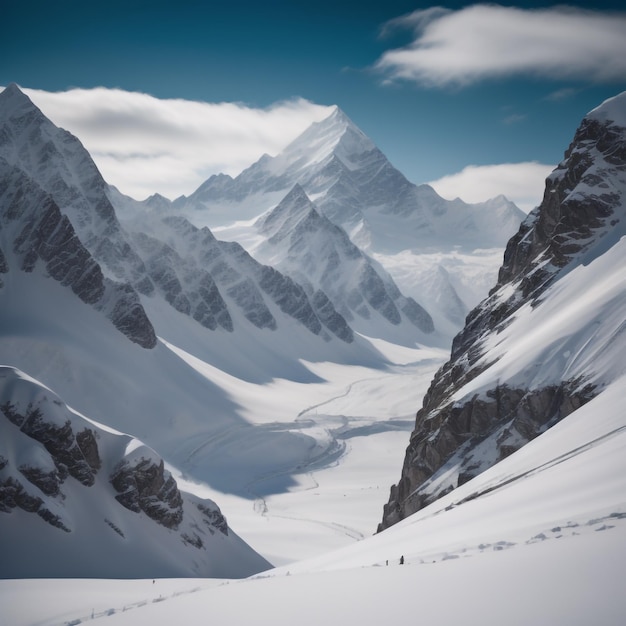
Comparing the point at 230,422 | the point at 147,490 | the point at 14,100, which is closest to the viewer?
the point at 147,490

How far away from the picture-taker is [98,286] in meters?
133

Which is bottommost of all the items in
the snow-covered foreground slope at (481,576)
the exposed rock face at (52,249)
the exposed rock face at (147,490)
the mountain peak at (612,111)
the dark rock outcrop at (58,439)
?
the snow-covered foreground slope at (481,576)

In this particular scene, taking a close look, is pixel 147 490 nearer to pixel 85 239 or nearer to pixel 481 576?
pixel 481 576

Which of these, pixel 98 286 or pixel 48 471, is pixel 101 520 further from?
pixel 98 286

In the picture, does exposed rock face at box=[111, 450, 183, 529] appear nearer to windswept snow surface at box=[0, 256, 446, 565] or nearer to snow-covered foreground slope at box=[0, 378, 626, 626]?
windswept snow surface at box=[0, 256, 446, 565]

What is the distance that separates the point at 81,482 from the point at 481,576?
1675 inches

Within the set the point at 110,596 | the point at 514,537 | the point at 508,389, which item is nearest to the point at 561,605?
the point at 514,537

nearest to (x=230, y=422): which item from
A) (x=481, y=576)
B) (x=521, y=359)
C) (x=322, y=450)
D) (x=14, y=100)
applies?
(x=322, y=450)

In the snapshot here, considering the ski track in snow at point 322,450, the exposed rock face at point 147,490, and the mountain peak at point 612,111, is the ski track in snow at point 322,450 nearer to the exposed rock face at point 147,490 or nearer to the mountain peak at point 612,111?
the exposed rock face at point 147,490

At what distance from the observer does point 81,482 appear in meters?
47.9

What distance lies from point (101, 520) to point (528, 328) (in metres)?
36.4

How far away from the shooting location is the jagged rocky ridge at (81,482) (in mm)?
43094

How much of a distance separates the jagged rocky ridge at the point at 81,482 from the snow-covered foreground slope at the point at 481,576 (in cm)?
1851

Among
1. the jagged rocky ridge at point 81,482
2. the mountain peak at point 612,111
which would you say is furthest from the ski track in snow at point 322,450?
the mountain peak at point 612,111
